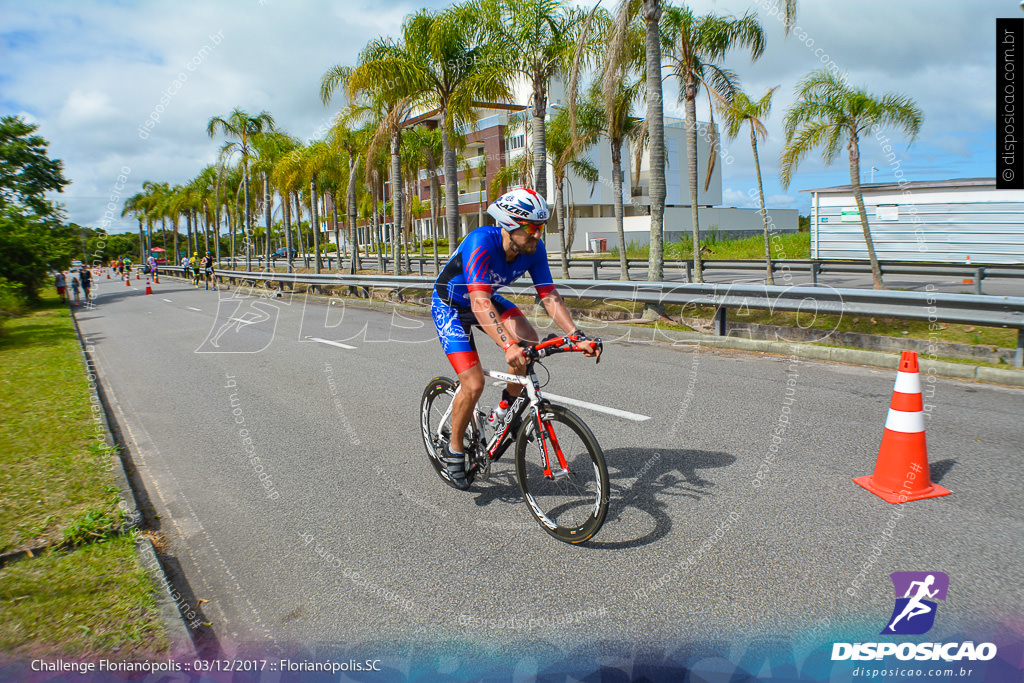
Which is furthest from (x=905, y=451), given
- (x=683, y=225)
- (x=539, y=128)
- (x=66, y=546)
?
(x=683, y=225)

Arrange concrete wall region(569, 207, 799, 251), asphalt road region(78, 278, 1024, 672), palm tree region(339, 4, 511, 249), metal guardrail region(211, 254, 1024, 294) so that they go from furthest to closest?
concrete wall region(569, 207, 799, 251), palm tree region(339, 4, 511, 249), metal guardrail region(211, 254, 1024, 294), asphalt road region(78, 278, 1024, 672)

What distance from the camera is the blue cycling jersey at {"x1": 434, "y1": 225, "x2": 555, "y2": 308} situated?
4.09 m

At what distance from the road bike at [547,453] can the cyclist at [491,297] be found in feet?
0.33

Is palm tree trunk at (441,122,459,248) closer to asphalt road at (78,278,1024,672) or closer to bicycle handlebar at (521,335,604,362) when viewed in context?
asphalt road at (78,278,1024,672)

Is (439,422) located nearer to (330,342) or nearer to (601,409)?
(601,409)

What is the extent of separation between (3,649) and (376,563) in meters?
1.72

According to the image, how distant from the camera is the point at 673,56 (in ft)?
61.3

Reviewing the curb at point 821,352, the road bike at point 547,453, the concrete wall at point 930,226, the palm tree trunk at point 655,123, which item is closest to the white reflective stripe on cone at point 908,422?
the road bike at point 547,453

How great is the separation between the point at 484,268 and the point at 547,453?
1.21m

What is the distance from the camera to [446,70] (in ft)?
67.5

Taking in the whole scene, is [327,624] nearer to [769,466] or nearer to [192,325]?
[769,466]

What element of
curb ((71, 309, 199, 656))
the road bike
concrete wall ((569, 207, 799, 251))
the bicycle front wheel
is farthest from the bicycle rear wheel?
concrete wall ((569, 207, 799, 251))

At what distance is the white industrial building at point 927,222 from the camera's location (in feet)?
84.1

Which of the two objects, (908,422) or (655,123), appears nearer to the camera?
(908,422)
